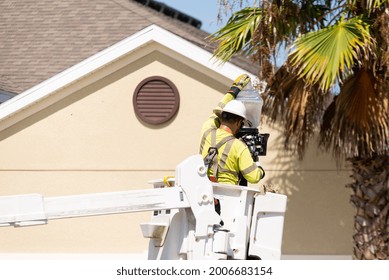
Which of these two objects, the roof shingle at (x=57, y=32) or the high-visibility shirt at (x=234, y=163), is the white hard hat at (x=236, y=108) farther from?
the roof shingle at (x=57, y=32)

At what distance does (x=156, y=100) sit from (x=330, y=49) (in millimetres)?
5188

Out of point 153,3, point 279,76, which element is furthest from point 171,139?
point 153,3

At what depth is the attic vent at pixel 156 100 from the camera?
16.4 metres

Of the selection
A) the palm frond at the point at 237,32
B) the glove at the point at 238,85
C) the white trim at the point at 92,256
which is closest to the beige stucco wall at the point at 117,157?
the white trim at the point at 92,256

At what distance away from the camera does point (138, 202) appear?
22.6ft

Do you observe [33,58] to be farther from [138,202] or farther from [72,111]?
[138,202]

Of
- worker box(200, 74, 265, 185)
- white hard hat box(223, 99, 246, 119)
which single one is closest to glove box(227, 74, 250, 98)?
worker box(200, 74, 265, 185)

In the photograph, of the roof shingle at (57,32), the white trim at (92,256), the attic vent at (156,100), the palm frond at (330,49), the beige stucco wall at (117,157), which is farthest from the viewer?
the roof shingle at (57,32)

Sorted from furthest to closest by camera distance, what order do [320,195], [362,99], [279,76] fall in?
1. [320,195]
2. [279,76]
3. [362,99]

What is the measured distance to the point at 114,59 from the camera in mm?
16312

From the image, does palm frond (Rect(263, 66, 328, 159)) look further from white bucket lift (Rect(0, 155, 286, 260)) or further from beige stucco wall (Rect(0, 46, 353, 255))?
white bucket lift (Rect(0, 155, 286, 260))

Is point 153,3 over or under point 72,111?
over

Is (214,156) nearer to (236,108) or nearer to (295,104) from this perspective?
(236,108)

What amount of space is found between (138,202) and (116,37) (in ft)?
42.6
